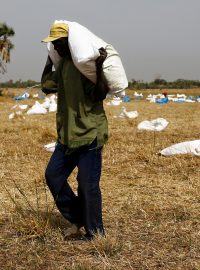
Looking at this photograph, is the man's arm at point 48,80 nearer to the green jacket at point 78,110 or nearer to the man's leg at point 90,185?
the green jacket at point 78,110

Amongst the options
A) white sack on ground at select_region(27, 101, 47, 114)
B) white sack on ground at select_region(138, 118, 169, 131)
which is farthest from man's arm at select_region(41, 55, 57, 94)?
white sack on ground at select_region(27, 101, 47, 114)

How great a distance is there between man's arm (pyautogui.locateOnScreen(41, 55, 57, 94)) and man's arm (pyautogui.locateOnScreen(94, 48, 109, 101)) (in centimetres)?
34

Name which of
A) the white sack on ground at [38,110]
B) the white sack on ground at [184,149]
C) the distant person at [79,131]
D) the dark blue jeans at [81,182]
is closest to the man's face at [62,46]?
the distant person at [79,131]

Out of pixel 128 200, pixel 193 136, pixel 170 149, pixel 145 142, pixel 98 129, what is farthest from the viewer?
pixel 193 136

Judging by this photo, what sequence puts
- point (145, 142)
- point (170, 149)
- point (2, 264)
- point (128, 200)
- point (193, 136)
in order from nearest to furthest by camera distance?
1. point (2, 264)
2. point (128, 200)
3. point (170, 149)
4. point (145, 142)
5. point (193, 136)

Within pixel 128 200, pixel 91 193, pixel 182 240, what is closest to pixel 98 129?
pixel 91 193

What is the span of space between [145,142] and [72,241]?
4632mm

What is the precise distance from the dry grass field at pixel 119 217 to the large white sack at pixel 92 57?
97cm

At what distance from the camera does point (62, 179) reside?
3328mm

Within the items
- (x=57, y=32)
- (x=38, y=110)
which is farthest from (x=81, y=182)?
(x=38, y=110)

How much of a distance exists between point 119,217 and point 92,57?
1.46m

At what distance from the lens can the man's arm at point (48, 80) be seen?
3.40 m

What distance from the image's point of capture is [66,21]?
3207 mm

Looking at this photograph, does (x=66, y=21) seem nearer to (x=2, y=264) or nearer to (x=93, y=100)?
(x=93, y=100)
